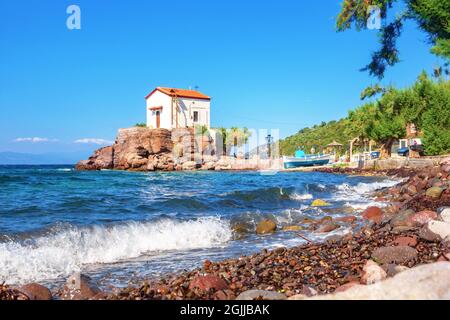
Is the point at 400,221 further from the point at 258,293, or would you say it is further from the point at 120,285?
the point at 120,285

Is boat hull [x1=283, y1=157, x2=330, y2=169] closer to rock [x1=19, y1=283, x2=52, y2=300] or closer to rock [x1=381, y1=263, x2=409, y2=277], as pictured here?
rock [x1=381, y1=263, x2=409, y2=277]

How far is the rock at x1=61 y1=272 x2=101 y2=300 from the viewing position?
5505 mm

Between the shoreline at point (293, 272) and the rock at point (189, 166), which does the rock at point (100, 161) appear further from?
the shoreline at point (293, 272)

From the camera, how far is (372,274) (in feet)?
16.1

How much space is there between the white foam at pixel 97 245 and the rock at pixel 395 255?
4560 millimetres

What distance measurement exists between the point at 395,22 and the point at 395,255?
1649cm

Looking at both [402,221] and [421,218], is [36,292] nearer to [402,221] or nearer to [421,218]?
[402,221]

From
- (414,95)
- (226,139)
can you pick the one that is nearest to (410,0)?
(414,95)

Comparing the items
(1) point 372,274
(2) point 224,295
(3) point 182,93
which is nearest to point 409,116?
(3) point 182,93

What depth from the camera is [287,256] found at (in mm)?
7016

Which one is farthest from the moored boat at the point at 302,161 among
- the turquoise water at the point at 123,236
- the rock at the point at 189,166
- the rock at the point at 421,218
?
the rock at the point at 421,218

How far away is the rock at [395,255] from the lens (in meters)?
5.87

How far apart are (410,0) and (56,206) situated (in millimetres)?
18169
